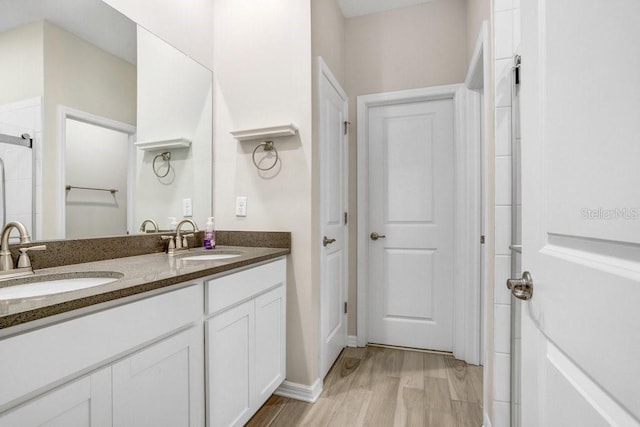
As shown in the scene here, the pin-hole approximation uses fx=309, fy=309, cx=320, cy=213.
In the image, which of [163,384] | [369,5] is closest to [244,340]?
[163,384]

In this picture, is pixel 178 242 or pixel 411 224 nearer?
pixel 178 242

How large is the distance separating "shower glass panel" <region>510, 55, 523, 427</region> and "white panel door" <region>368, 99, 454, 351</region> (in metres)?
1.12

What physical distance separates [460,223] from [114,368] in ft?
7.24

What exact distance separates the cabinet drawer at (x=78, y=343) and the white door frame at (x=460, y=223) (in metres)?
1.75

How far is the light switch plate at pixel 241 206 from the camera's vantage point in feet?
6.45

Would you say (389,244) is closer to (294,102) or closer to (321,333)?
(321,333)

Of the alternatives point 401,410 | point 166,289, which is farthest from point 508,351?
point 166,289

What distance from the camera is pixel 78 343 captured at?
77 centimetres

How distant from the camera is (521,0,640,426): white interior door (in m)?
0.43

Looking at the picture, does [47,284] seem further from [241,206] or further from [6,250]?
[241,206]

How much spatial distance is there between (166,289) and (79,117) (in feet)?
2.94

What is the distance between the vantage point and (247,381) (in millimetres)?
1446

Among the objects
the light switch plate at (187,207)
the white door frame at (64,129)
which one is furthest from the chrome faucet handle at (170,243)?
the white door frame at (64,129)

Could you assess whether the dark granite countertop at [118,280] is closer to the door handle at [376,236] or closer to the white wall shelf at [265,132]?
the white wall shelf at [265,132]
